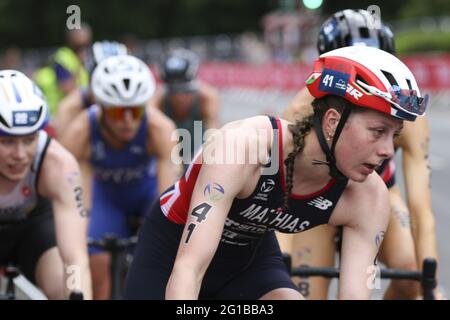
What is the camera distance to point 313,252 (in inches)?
233

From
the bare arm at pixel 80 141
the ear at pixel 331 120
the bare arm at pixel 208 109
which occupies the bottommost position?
the ear at pixel 331 120

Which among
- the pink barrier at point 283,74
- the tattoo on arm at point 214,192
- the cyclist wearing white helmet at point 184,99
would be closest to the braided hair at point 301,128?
the tattoo on arm at point 214,192

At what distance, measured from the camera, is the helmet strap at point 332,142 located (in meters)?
3.88

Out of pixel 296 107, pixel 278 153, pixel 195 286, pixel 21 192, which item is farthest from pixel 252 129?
pixel 21 192

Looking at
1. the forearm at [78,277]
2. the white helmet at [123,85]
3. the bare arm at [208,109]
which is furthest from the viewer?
the bare arm at [208,109]

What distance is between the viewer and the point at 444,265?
9695 mm

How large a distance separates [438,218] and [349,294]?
8.34 meters

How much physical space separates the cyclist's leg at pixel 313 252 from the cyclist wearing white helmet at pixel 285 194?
1.15m

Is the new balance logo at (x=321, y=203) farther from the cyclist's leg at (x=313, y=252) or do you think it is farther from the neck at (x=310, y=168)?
the cyclist's leg at (x=313, y=252)

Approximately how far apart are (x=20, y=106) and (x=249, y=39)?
1692 inches

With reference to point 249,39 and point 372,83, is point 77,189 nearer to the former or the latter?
point 372,83

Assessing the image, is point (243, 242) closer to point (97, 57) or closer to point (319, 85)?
point (319, 85)

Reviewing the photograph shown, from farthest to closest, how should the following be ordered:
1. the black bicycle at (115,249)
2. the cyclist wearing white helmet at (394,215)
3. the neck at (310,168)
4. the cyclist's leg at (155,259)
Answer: the black bicycle at (115,249) → the cyclist wearing white helmet at (394,215) → the cyclist's leg at (155,259) → the neck at (310,168)

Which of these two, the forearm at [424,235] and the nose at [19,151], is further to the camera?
the forearm at [424,235]
